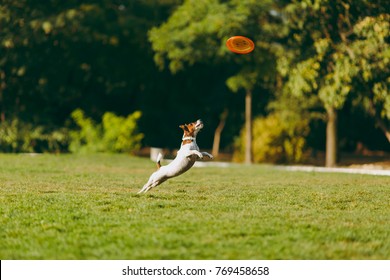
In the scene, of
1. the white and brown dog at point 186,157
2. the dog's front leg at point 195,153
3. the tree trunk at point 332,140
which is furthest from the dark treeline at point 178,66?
the dog's front leg at point 195,153

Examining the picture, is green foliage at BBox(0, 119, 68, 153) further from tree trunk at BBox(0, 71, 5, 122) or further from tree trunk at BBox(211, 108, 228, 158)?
tree trunk at BBox(211, 108, 228, 158)

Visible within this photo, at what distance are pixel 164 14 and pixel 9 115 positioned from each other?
9.71 m

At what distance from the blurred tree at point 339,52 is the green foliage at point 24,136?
1360 cm

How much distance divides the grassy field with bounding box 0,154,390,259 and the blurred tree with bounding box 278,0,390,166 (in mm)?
9738

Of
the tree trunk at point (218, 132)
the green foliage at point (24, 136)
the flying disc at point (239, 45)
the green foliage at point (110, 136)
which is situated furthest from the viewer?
the tree trunk at point (218, 132)

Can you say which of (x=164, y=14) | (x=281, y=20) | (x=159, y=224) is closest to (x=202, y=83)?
(x=164, y=14)

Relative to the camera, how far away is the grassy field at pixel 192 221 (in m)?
8.53

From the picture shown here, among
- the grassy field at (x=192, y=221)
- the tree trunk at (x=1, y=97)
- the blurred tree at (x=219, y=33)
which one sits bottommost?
the grassy field at (x=192, y=221)

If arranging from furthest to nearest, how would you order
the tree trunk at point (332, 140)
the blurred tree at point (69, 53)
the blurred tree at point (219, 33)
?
the blurred tree at point (69, 53), the tree trunk at point (332, 140), the blurred tree at point (219, 33)

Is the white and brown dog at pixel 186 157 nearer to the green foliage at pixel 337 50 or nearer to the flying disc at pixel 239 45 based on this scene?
the flying disc at pixel 239 45

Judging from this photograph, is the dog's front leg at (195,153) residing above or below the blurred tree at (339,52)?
below
